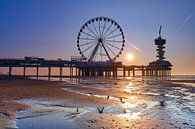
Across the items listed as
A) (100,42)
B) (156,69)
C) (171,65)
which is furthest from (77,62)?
(171,65)

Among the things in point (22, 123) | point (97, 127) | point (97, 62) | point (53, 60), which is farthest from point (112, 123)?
point (53, 60)

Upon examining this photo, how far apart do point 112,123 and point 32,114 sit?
374 cm

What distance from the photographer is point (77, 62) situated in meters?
116

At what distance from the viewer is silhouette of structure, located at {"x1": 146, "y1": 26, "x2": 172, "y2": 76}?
5373 inches

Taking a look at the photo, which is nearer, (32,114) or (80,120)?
(80,120)

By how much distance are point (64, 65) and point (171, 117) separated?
108322 mm

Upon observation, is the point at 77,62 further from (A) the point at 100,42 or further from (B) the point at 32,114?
(B) the point at 32,114

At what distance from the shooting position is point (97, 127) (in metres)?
9.93

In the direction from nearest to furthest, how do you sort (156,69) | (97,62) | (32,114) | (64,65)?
(32,114) → (97,62) → (64,65) → (156,69)

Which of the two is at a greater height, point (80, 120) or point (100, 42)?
point (100, 42)

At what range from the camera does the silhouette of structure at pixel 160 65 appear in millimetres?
136462

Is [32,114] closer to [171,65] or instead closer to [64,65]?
[64,65]

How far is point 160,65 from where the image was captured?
137750 mm

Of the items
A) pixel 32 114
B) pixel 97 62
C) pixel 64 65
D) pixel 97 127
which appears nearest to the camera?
pixel 97 127
